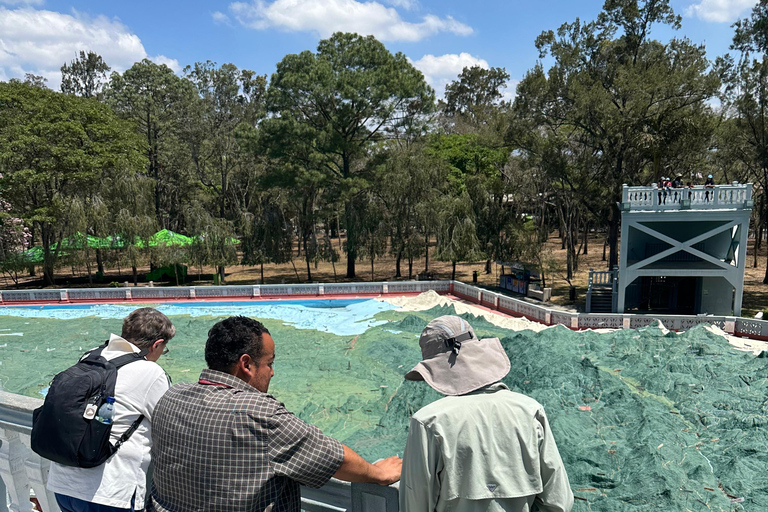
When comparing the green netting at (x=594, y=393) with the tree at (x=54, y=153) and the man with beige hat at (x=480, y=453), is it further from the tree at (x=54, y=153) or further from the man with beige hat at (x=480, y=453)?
the tree at (x=54, y=153)

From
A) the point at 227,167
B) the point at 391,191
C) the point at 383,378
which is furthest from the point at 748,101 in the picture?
the point at 227,167

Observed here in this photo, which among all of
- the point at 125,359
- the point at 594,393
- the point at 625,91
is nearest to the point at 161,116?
the point at 625,91

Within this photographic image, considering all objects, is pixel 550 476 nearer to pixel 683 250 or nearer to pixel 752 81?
pixel 683 250

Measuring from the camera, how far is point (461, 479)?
7.14 ft

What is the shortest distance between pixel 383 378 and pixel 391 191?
1673cm

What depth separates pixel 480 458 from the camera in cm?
217

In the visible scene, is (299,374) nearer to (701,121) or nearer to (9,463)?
(9,463)

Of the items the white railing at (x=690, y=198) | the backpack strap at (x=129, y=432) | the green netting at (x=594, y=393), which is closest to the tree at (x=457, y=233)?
the green netting at (x=594, y=393)

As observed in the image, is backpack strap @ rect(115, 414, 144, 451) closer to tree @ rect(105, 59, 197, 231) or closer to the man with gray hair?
the man with gray hair

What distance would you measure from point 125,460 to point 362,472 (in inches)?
50.8

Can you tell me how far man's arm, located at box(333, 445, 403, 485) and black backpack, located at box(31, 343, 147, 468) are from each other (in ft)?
3.98

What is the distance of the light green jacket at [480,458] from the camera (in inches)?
83.8

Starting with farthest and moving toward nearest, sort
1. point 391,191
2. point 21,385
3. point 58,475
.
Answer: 1. point 391,191
2. point 21,385
3. point 58,475

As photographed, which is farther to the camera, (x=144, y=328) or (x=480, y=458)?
(x=144, y=328)
